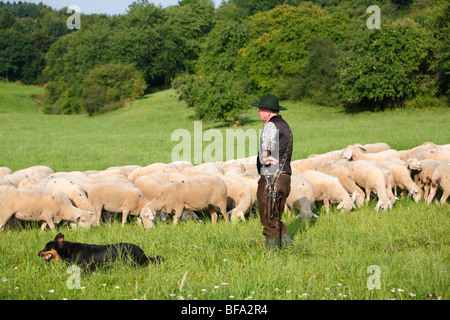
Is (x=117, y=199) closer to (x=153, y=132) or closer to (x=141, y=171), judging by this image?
(x=141, y=171)

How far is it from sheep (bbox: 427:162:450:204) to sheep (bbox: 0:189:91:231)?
289 inches

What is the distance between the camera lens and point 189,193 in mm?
8773

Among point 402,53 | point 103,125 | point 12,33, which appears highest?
point 12,33

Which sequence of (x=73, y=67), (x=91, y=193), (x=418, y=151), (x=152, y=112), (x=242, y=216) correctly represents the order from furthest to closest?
(x=73, y=67) → (x=152, y=112) → (x=418, y=151) → (x=91, y=193) → (x=242, y=216)

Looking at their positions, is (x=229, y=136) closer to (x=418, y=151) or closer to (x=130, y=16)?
(x=418, y=151)

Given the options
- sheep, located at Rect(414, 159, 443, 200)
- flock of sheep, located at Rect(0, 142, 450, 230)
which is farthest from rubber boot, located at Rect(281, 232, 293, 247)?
sheep, located at Rect(414, 159, 443, 200)

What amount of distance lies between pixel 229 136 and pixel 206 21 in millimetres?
63256

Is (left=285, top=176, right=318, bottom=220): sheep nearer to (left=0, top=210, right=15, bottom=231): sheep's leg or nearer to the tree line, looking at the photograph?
(left=0, top=210, right=15, bottom=231): sheep's leg

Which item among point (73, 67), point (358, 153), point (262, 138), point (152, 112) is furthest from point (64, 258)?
point (73, 67)

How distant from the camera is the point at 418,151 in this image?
13047 millimetres

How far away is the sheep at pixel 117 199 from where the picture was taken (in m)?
9.26

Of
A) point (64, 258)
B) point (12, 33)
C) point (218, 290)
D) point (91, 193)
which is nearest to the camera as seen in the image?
point (218, 290)

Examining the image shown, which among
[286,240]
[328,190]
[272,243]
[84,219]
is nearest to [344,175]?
[328,190]

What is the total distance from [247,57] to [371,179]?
145ft
